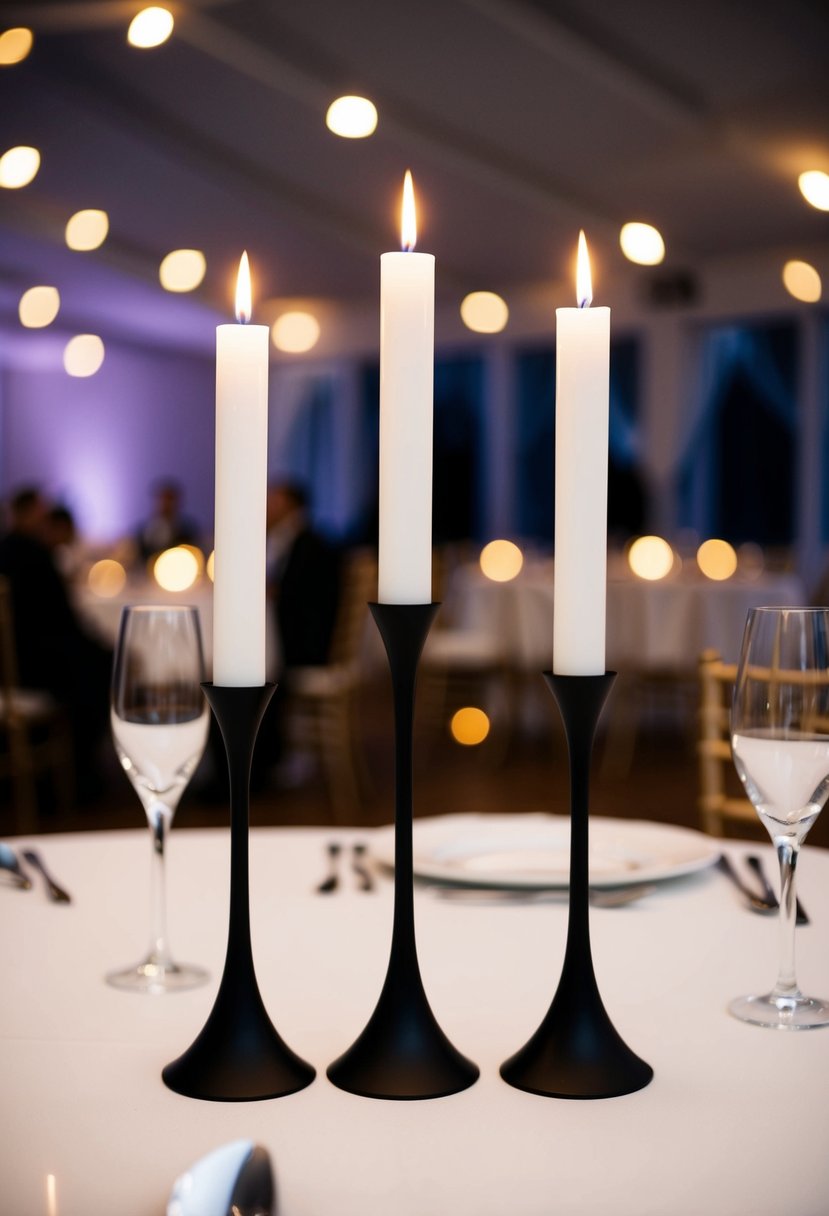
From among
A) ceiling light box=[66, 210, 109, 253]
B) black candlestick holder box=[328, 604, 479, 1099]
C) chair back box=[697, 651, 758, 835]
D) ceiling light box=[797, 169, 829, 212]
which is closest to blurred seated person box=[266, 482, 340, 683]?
ceiling light box=[66, 210, 109, 253]

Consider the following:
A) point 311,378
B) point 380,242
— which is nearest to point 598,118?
point 380,242

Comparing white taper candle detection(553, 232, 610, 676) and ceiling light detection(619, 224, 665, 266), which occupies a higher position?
ceiling light detection(619, 224, 665, 266)

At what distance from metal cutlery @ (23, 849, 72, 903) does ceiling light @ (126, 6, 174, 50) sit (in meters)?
2.53

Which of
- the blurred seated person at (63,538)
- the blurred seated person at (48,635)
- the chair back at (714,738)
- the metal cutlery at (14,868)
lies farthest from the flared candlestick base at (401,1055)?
the blurred seated person at (63,538)

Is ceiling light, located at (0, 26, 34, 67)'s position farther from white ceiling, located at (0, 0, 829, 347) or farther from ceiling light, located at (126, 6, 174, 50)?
white ceiling, located at (0, 0, 829, 347)

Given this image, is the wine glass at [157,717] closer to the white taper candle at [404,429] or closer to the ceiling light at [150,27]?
the white taper candle at [404,429]

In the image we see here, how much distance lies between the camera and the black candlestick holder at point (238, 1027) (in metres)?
0.63

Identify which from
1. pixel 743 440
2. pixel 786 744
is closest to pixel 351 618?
pixel 786 744

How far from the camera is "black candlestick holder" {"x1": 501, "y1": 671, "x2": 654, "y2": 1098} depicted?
0.64 meters

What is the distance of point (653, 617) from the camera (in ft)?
20.2

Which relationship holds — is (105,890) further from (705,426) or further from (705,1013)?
(705,426)

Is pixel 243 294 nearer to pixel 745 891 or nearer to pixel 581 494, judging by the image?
pixel 581 494

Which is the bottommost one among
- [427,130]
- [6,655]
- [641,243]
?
[6,655]

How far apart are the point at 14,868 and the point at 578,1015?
2.07ft
